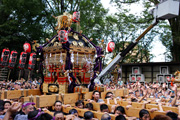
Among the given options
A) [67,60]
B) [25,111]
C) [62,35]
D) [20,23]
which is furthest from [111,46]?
[20,23]

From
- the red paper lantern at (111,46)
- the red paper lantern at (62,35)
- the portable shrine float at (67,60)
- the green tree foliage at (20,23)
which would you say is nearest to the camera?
the red paper lantern at (62,35)

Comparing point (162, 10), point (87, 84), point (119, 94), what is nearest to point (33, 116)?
point (87, 84)

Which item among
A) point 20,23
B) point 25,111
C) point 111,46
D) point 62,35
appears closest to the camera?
point 25,111

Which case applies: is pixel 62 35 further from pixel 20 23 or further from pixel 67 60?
pixel 20 23

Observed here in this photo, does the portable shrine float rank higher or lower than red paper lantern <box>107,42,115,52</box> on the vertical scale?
lower

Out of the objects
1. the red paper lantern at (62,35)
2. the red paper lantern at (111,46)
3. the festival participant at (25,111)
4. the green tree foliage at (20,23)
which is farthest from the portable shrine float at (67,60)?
the green tree foliage at (20,23)

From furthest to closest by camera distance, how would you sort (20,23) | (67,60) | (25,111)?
(20,23) → (67,60) → (25,111)

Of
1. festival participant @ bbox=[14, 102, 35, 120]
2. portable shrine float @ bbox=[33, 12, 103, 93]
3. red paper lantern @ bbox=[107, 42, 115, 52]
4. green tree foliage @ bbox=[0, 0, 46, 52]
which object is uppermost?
green tree foliage @ bbox=[0, 0, 46, 52]

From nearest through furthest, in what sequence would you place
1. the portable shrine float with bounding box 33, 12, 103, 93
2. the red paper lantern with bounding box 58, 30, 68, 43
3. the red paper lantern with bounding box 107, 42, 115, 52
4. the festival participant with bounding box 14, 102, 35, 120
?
the festival participant with bounding box 14, 102, 35, 120 → the red paper lantern with bounding box 58, 30, 68, 43 → the portable shrine float with bounding box 33, 12, 103, 93 → the red paper lantern with bounding box 107, 42, 115, 52

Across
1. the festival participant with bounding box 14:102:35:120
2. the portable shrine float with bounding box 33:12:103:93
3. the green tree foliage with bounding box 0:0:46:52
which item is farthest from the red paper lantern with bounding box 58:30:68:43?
the green tree foliage with bounding box 0:0:46:52

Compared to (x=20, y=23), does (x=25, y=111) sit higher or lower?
lower

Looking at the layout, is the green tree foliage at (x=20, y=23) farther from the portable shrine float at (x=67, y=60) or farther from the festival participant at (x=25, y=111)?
the festival participant at (x=25, y=111)

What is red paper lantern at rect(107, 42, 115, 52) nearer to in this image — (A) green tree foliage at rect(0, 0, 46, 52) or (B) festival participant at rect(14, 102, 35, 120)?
(B) festival participant at rect(14, 102, 35, 120)

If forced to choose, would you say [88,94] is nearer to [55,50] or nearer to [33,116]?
[55,50]
